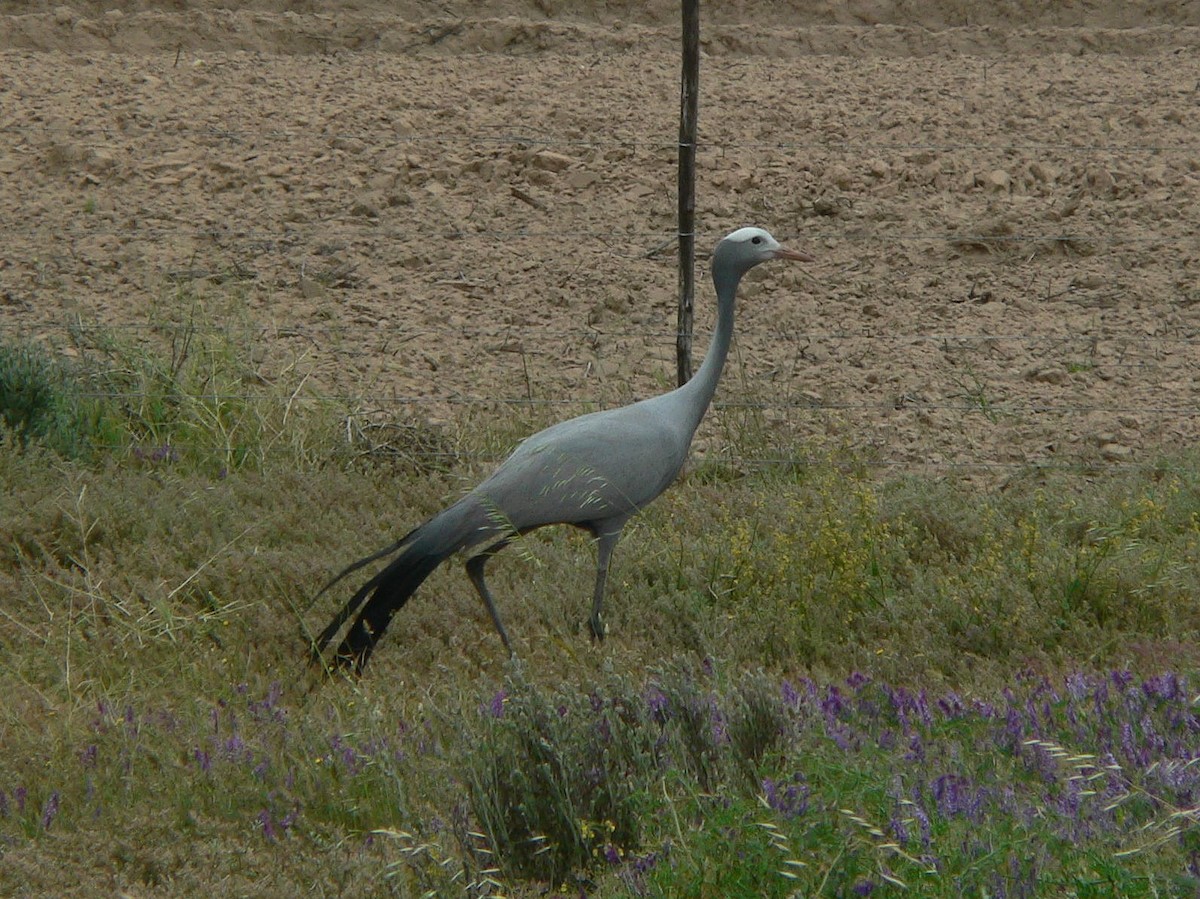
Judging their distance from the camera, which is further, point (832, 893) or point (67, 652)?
point (67, 652)

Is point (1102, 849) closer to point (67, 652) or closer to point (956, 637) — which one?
point (956, 637)

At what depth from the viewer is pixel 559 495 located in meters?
5.19

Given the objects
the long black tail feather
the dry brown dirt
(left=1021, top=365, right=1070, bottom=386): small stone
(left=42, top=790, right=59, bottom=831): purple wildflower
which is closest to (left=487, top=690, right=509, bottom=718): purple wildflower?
the long black tail feather

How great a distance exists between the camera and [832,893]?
3.12m

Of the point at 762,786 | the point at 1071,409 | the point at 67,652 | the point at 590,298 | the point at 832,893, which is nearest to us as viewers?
the point at 832,893

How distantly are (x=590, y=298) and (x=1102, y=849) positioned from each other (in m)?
6.14

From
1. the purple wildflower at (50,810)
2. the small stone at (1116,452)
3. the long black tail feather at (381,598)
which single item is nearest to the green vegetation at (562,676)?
the purple wildflower at (50,810)

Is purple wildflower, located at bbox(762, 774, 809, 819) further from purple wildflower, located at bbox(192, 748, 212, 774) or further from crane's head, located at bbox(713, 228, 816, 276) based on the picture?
crane's head, located at bbox(713, 228, 816, 276)

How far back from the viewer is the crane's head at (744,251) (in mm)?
5680

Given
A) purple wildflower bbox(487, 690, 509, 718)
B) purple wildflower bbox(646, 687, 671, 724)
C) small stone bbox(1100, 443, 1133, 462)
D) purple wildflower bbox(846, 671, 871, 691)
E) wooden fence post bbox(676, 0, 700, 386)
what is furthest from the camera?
small stone bbox(1100, 443, 1133, 462)

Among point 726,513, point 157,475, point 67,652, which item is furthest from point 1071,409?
point 67,652

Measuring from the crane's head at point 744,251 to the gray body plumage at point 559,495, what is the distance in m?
0.20

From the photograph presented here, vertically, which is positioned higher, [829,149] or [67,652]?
[829,149]

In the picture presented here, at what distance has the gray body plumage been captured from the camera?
5012 mm
